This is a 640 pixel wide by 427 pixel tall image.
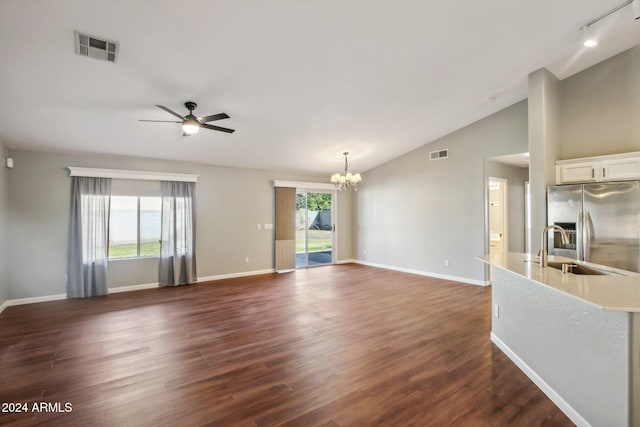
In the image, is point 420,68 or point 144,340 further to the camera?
point 420,68

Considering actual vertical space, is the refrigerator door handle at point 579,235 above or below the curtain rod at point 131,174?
below

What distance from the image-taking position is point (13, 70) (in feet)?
9.30

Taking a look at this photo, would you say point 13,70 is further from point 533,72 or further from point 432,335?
point 533,72

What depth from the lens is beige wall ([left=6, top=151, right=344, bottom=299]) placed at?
478 centimetres

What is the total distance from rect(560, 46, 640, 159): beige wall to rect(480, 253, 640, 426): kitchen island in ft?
8.04

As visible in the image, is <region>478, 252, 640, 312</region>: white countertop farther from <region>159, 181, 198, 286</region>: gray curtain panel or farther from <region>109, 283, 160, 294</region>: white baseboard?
<region>109, 283, 160, 294</region>: white baseboard

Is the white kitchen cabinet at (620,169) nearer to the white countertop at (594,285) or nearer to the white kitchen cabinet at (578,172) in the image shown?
the white kitchen cabinet at (578,172)

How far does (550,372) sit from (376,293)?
3.11 meters

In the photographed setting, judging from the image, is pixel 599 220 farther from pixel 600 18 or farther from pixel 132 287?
pixel 132 287

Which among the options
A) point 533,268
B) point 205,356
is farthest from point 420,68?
point 205,356

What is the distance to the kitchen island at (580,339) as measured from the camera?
64.2 inches

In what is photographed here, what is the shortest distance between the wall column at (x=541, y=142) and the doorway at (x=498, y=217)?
2.05m

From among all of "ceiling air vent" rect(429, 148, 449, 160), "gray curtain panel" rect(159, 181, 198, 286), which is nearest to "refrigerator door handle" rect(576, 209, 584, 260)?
"ceiling air vent" rect(429, 148, 449, 160)

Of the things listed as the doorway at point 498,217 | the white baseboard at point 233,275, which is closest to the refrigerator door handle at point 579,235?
the doorway at point 498,217
